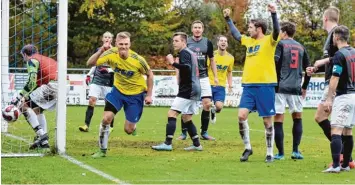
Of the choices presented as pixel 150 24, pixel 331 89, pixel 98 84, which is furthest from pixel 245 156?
pixel 150 24

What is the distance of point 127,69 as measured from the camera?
11.6 metres

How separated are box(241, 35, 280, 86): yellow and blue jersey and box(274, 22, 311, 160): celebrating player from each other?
70cm

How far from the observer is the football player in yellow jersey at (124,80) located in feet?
37.3

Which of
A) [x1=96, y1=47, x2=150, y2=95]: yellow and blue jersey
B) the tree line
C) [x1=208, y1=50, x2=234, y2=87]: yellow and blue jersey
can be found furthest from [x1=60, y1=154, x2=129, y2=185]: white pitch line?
the tree line

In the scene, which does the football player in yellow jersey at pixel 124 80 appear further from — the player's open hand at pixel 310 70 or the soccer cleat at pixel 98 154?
the player's open hand at pixel 310 70

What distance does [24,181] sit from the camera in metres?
8.38

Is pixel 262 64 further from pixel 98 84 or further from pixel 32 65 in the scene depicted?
pixel 98 84

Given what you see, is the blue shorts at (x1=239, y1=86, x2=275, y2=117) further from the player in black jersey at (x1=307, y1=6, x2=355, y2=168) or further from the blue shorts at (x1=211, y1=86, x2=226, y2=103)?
the blue shorts at (x1=211, y1=86, x2=226, y2=103)

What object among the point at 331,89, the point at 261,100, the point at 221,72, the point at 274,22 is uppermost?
the point at 274,22

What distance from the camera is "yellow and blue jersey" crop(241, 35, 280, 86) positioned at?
10.8 m

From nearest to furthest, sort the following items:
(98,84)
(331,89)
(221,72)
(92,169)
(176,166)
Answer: (331,89), (92,169), (176,166), (221,72), (98,84)

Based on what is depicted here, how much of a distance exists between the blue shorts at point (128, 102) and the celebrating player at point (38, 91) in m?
1.09

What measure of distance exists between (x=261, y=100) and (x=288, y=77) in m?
1.06

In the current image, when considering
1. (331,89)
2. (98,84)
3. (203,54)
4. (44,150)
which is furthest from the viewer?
(98,84)
